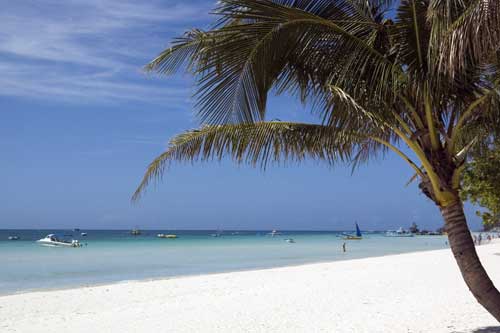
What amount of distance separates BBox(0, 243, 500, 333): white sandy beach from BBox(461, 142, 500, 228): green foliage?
1818 mm

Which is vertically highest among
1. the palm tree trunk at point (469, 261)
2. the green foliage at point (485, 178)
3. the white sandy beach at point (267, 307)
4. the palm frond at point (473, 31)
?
the palm frond at point (473, 31)

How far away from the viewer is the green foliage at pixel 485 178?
6.92 m

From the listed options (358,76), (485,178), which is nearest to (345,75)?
(358,76)

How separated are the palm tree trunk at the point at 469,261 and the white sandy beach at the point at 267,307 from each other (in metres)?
2.35

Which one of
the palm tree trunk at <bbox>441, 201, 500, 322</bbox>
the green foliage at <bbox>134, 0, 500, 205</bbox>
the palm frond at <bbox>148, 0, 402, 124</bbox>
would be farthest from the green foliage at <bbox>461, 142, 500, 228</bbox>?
the palm frond at <bbox>148, 0, 402, 124</bbox>

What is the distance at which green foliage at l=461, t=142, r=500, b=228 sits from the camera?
692cm

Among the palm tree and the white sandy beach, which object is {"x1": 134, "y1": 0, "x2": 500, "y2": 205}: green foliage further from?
the white sandy beach

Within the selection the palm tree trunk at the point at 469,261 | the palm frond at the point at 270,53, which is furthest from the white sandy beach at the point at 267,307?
the palm frond at the point at 270,53

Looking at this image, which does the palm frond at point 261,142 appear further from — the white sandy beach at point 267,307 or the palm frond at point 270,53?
the white sandy beach at point 267,307

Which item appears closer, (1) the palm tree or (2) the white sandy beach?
(1) the palm tree

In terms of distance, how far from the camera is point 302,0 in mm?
4730

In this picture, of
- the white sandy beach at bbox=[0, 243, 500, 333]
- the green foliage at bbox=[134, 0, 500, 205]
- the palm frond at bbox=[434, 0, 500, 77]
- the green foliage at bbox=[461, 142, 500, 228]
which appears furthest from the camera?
the white sandy beach at bbox=[0, 243, 500, 333]

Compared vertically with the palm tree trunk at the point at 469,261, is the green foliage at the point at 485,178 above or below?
above

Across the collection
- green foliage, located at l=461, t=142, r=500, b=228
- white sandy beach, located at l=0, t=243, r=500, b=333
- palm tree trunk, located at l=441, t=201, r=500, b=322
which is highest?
green foliage, located at l=461, t=142, r=500, b=228
